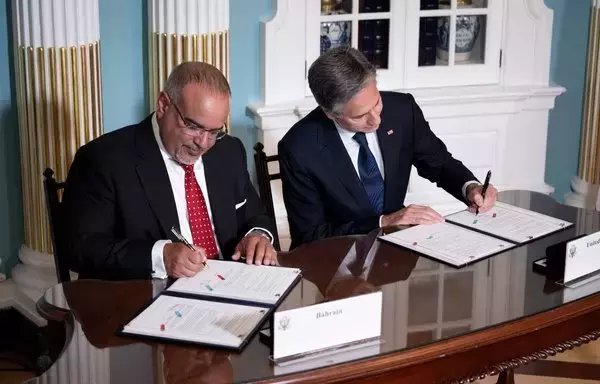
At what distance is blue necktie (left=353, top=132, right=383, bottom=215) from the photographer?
3840 millimetres

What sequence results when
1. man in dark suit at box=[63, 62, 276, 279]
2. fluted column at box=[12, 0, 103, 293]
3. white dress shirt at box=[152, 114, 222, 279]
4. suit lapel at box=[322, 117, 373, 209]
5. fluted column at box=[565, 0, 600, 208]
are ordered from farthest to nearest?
fluted column at box=[565, 0, 600, 208]
fluted column at box=[12, 0, 103, 293]
suit lapel at box=[322, 117, 373, 209]
white dress shirt at box=[152, 114, 222, 279]
man in dark suit at box=[63, 62, 276, 279]

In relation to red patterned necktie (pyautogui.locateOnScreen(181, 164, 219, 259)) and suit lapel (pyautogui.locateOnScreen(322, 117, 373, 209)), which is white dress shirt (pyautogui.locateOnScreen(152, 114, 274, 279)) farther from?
suit lapel (pyautogui.locateOnScreen(322, 117, 373, 209))

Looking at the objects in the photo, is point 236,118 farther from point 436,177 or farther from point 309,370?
point 309,370

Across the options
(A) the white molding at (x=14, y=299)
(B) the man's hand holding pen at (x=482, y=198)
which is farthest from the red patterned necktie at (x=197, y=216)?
(A) the white molding at (x=14, y=299)

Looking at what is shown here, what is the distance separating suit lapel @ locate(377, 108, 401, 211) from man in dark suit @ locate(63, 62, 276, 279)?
55cm

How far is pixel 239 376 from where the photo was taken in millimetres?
2449

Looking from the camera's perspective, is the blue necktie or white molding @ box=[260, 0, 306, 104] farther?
white molding @ box=[260, 0, 306, 104]

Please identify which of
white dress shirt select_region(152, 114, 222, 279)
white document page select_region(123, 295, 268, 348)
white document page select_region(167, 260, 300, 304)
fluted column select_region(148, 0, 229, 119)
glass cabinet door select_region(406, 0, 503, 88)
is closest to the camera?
white document page select_region(123, 295, 268, 348)

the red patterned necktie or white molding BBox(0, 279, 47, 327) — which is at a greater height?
the red patterned necktie

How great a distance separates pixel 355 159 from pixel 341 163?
0.09 metres

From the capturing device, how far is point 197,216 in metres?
3.38

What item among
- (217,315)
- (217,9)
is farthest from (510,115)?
(217,315)

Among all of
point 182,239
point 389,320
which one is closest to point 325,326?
point 389,320

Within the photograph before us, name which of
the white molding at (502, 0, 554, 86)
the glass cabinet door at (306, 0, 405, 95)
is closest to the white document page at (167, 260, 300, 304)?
the glass cabinet door at (306, 0, 405, 95)
